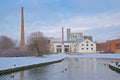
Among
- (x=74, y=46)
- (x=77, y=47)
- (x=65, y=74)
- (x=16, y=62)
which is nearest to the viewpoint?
(x=65, y=74)

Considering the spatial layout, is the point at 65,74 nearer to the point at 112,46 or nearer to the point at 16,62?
the point at 16,62

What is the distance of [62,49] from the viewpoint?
150625 mm

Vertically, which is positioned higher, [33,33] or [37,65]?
[33,33]

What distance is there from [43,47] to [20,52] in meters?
8.95

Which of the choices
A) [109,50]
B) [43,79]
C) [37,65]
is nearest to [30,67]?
[37,65]

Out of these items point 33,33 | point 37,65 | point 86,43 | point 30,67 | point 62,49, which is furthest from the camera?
point 62,49

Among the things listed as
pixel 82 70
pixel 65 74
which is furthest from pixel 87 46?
pixel 65 74

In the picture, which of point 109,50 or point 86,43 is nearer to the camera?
point 109,50

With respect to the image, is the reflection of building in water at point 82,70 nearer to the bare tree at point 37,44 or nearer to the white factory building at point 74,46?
the bare tree at point 37,44

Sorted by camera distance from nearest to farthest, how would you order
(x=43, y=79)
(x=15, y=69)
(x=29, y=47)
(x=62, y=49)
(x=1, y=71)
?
(x=43, y=79), (x=1, y=71), (x=15, y=69), (x=29, y=47), (x=62, y=49)

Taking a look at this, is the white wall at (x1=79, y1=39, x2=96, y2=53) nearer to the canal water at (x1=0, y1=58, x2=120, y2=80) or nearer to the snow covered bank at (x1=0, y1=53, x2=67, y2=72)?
the snow covered bank at (x1=0, y1=53, x2=67, y2=72)

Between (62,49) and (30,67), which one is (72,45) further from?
(30,67)

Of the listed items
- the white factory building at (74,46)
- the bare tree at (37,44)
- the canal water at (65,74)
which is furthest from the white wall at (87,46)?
the canal water at (65,74)

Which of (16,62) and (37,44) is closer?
(16,62)
